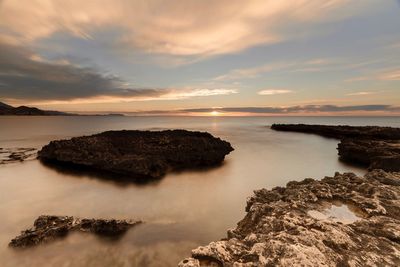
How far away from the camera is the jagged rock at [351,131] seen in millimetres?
40631

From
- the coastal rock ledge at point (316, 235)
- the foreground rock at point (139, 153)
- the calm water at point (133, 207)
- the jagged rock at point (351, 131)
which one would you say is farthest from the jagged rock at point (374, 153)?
the jagged rock at point (351, 131)

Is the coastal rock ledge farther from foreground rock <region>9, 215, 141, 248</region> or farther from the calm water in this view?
foreground rock <region>9, 215, 141, 248</region>

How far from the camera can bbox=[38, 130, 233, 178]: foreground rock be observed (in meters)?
17.8

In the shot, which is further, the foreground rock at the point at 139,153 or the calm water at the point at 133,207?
the foreground rock at the point at 139,153

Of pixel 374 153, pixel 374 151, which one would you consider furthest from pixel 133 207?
pixel 374 151

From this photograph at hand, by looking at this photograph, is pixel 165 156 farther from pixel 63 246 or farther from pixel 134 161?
pixel 63 246

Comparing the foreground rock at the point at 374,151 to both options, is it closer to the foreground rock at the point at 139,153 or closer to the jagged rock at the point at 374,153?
the jagged rock at the point at 374,153

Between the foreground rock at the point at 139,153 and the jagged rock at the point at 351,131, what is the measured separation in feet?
107

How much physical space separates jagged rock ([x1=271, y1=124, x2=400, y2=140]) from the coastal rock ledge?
41.3 metres

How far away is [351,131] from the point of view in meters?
54.9

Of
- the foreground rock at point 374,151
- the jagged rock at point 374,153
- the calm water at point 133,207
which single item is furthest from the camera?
the foreground rock at point 374,151

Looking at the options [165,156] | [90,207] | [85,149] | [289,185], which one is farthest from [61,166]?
[289,185]

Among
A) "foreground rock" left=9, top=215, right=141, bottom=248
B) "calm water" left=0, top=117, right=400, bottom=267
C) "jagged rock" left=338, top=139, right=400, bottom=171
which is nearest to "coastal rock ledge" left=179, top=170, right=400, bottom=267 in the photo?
"calm water" left=0, top=117, right=400, bottom=267

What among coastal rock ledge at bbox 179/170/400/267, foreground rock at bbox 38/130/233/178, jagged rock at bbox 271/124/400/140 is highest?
coastal rock ledge at bbox 179/170/400/267
